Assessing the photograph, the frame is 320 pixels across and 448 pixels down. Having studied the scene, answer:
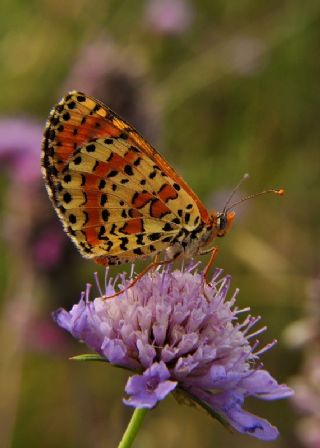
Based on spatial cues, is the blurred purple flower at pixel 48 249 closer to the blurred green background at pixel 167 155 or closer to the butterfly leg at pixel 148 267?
the blurred green background at pixel 167 155

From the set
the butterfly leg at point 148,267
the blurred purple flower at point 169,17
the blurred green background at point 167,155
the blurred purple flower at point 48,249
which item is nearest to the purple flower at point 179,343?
the butterfly leg at point 148,267

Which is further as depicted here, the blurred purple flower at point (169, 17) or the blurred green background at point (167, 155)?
the blurred purple flower at point (169, 17)

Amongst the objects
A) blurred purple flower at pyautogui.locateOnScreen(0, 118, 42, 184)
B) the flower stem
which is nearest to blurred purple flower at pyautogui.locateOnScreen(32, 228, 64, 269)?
blurred purple flower at pyautogui.locateOnScreen(0, 118, 42, 184)

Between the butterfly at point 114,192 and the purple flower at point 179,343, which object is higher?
the butterfly at point 114,192

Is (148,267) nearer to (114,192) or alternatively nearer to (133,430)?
(114,192)

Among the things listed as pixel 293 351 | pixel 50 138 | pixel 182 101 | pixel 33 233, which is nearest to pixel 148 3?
pixel 182 101

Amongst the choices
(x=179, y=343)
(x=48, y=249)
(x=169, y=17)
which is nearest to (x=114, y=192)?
(x=179, y=343)

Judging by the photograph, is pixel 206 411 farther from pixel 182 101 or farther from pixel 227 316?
pixel 182 101
